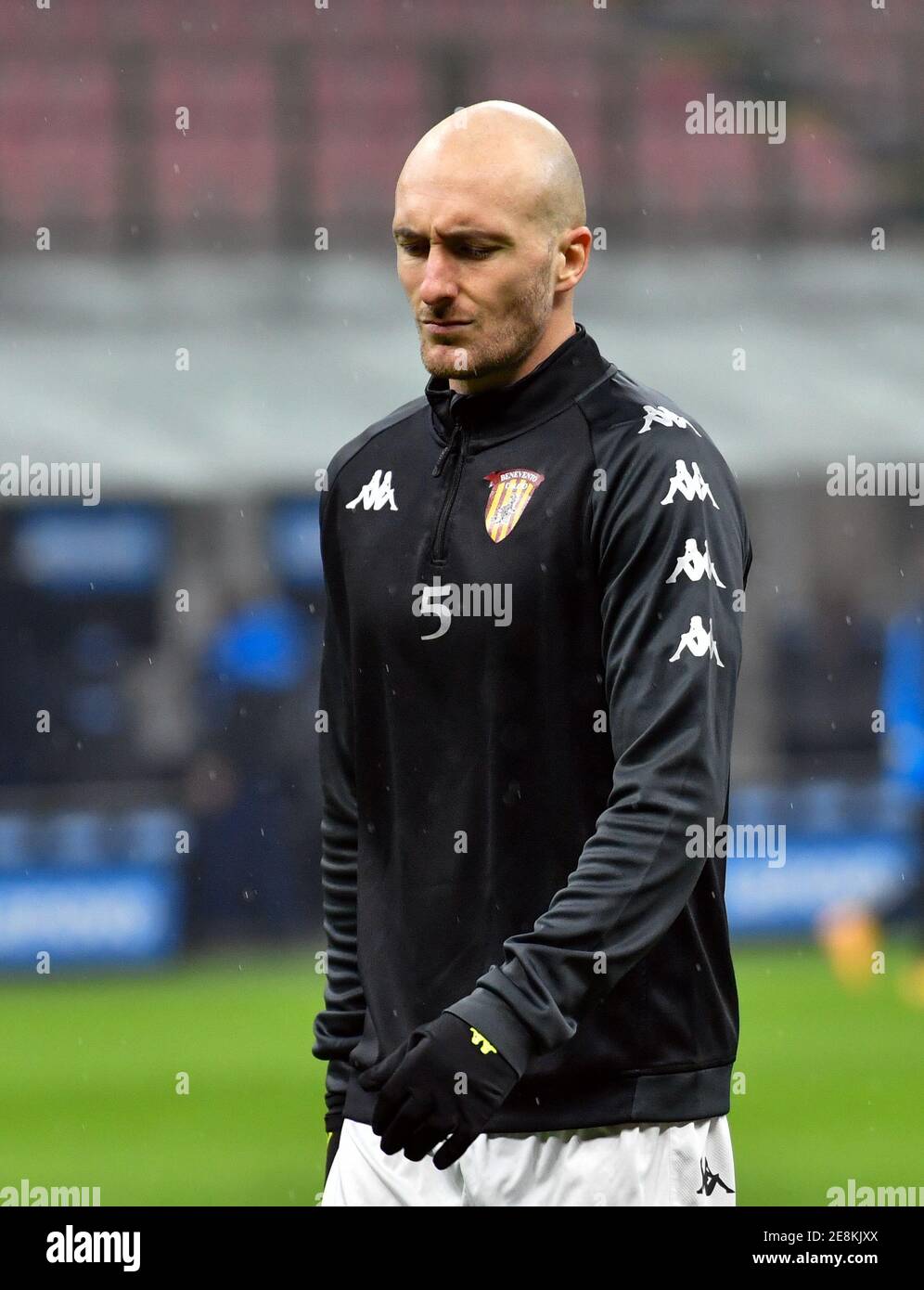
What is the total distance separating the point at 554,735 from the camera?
109 inches

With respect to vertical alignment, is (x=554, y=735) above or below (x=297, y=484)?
below

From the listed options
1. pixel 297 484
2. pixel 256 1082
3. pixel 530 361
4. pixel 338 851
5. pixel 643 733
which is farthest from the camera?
pixel 297 484

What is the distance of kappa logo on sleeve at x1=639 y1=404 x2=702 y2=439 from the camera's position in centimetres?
278

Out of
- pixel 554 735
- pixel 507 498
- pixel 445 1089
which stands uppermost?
pixel 507 498

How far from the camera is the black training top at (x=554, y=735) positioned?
2.59 m

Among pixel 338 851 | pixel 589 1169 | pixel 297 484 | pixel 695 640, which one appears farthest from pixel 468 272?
pixel 297 484

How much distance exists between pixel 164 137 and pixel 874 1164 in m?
12.5

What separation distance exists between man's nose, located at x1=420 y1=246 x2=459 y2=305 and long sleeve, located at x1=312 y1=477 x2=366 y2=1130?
465 millimetres

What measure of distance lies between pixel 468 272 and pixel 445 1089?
0.99 m

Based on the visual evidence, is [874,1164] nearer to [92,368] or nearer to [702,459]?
[702,459]

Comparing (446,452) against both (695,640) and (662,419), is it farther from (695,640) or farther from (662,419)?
(695,640)

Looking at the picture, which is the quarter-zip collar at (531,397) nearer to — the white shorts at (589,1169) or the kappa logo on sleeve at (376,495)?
the kappa logo on sleeve at (376,495)

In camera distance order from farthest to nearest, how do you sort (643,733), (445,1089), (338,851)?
(338,851) < (643,733) < (445,1089)

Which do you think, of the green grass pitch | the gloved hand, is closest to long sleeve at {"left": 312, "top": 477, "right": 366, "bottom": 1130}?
the gloved hand
